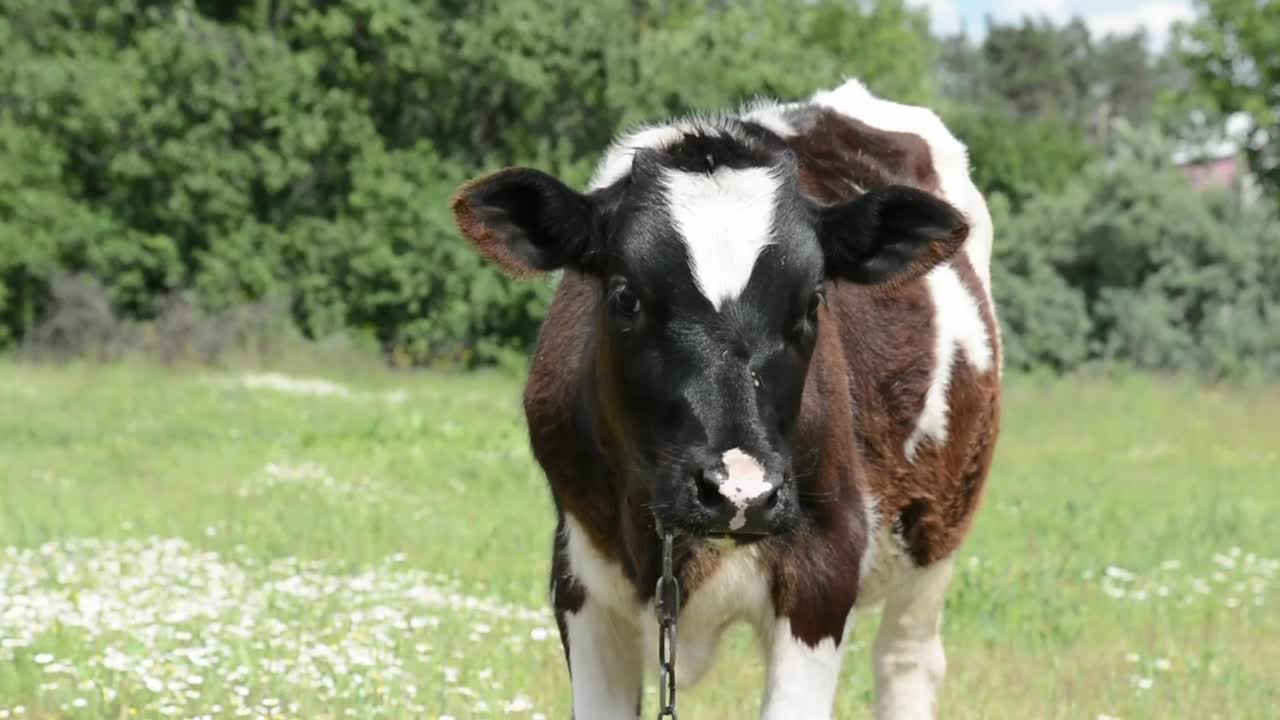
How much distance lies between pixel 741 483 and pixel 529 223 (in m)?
1.15

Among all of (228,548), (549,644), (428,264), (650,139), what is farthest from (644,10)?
(650,139)

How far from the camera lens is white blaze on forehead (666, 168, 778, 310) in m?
4.53

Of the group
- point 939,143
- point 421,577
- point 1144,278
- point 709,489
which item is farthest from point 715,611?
point 1144,278

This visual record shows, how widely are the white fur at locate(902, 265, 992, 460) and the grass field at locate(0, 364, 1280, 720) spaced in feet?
5.74

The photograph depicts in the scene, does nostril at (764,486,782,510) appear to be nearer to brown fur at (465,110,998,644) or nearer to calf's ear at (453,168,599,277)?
brown fur at (465,110,998,644)

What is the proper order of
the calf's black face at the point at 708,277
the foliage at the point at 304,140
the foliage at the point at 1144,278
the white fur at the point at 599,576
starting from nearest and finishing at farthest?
the calf's black face at the point at 708,277 → the white fur at the point at 599,576 → the foliage at the point at 304,140 → the foliage at the point at 1144,278

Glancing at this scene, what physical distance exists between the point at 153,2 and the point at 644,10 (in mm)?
10962

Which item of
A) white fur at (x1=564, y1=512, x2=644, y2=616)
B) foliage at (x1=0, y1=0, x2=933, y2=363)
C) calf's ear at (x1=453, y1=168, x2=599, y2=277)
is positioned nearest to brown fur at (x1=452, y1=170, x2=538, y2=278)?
calf's ear at (x1=453, y1=168, x2=599, y2=277)

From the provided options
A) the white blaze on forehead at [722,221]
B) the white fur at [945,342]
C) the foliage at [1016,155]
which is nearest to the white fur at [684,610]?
the white blaze on forehead at [722,221]

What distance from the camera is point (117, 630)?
826 centimetres

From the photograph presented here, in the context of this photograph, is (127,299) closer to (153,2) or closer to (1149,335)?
(153,2)

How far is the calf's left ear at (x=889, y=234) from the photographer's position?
499cm

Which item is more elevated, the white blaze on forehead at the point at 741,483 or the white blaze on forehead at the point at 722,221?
the white blaze on forehead at the point at 722,221

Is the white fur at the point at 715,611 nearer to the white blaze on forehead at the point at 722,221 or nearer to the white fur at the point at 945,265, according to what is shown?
the white blaze on forehead at the point at 722,221
